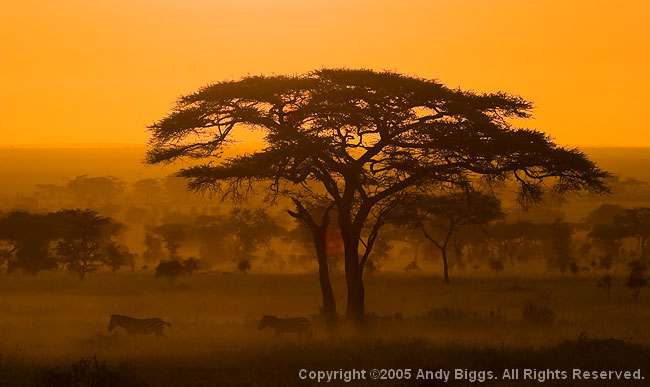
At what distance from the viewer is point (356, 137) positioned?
22016 mm

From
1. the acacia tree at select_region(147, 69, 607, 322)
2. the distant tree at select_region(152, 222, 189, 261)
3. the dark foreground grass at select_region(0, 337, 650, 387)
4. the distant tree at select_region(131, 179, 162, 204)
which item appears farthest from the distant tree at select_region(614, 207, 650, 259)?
the distant tree at select_region(131, 179, 162, 204)

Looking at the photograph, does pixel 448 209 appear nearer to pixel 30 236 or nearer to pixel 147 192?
pixel 30 236

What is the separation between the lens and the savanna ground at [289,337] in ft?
47.6

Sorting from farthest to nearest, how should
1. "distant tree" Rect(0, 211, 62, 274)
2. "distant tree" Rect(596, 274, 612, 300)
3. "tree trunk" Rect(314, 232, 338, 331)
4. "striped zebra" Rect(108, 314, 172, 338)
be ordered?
1. "distant tree" Rect(0, 211, 62, 274)
2. "distant tree" Rect(596, 274, 612, 300)
3. "tree trunk" Rect(314, 232, 338, 331)
4. "striped zebra" Rect(108, 314, 172, 338)

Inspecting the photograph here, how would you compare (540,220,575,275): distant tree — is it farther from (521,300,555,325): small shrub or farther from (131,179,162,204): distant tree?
(131,179,162,204): distant tree

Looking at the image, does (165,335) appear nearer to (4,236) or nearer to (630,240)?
(4,236)

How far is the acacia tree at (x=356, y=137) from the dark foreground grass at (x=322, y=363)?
18.3 feet

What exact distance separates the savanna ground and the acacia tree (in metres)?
3.94

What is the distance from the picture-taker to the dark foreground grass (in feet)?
43.7

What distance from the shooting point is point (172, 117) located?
2181cm

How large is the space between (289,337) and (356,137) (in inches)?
249

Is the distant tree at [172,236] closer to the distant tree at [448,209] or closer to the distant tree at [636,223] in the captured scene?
the distant tree at [448,209]

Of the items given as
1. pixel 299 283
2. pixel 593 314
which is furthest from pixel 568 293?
pixel 299 283

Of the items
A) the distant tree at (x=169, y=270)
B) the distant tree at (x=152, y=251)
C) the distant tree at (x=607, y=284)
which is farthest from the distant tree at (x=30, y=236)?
the distant tree at (x=607, y=284)
